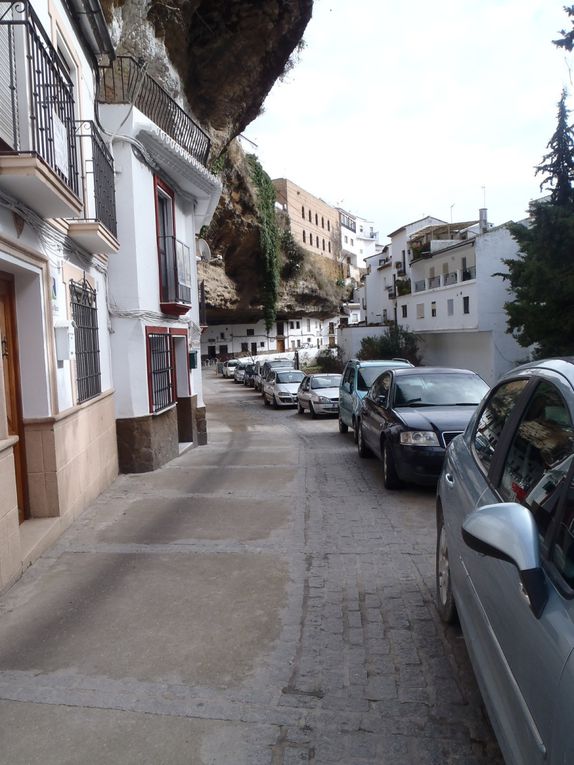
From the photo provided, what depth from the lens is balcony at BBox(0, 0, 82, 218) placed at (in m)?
4.79

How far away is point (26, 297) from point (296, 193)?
172 feet

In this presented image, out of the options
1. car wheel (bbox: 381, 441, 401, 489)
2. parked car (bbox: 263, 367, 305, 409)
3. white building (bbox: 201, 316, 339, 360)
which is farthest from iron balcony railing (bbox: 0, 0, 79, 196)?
white building (bbox: 201, 316, 339, 360)

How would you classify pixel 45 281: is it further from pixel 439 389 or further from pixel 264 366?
pixel 264 366

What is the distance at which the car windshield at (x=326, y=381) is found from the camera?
18.8 m

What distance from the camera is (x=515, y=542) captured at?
1.79 m

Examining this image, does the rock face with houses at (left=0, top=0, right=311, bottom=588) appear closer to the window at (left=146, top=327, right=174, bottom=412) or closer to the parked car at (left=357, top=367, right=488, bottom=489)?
the window at (left=146, top=327, right=174, bottom=412)

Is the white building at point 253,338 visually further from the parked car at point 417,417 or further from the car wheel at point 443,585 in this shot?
the car wheel at point 443,585

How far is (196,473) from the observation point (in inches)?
372

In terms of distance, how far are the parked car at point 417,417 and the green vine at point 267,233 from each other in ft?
96.5

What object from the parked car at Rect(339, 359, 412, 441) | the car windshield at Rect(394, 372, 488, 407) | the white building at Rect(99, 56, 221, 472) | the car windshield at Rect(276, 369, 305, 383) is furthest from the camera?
the car windshield at Rect(276, 369, 305, 383)

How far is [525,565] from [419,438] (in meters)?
5.52

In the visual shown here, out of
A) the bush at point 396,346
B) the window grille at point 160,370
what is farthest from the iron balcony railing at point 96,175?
the bush at point 396,346

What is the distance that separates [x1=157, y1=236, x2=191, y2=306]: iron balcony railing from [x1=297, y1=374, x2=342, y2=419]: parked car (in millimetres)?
7347

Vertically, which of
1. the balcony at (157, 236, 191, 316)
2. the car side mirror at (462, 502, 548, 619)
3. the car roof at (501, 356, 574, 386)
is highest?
the balcony at (157, 236, 191, 316)
